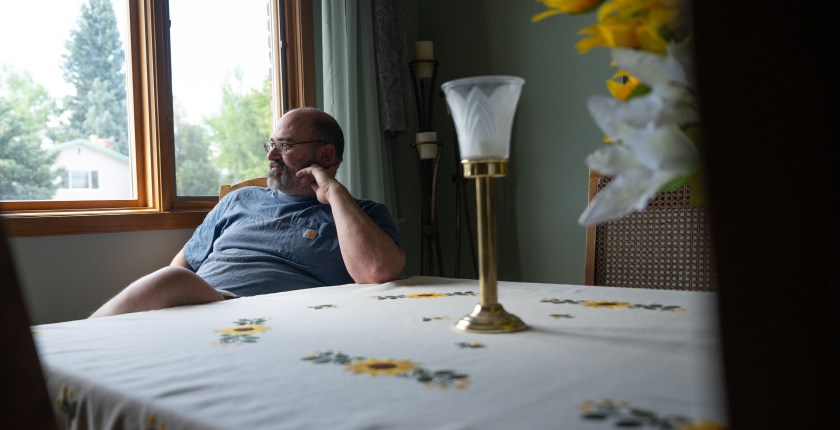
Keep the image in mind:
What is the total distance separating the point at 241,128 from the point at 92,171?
2.08ft

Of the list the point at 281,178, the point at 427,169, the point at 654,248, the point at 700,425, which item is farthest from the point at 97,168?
the point at 700,425

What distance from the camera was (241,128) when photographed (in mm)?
2793

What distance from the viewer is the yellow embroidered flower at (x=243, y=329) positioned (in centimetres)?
95

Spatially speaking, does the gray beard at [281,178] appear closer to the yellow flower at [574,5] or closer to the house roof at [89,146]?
the house roof at [89,146]

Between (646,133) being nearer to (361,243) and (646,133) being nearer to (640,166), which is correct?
(640,166)

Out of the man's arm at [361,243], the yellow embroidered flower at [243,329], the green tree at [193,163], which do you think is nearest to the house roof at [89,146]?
the green tree at [193,163]

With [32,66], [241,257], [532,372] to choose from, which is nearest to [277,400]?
[532,372]

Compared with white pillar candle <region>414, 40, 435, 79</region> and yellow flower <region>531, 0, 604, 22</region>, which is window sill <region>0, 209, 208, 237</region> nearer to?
white pillar candle <region>414, 40, 435, 79</region>

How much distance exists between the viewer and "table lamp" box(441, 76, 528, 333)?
826mm

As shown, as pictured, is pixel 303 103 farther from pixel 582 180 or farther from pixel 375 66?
pixel 582 180

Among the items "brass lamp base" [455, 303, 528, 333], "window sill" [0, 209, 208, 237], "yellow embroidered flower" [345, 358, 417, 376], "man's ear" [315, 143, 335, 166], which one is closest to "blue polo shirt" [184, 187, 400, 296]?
"man's ear" [315, 143, 335, 166]

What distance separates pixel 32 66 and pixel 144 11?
424 mm

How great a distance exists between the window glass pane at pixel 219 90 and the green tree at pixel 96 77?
20 cm

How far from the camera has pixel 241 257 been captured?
72.9 inches
